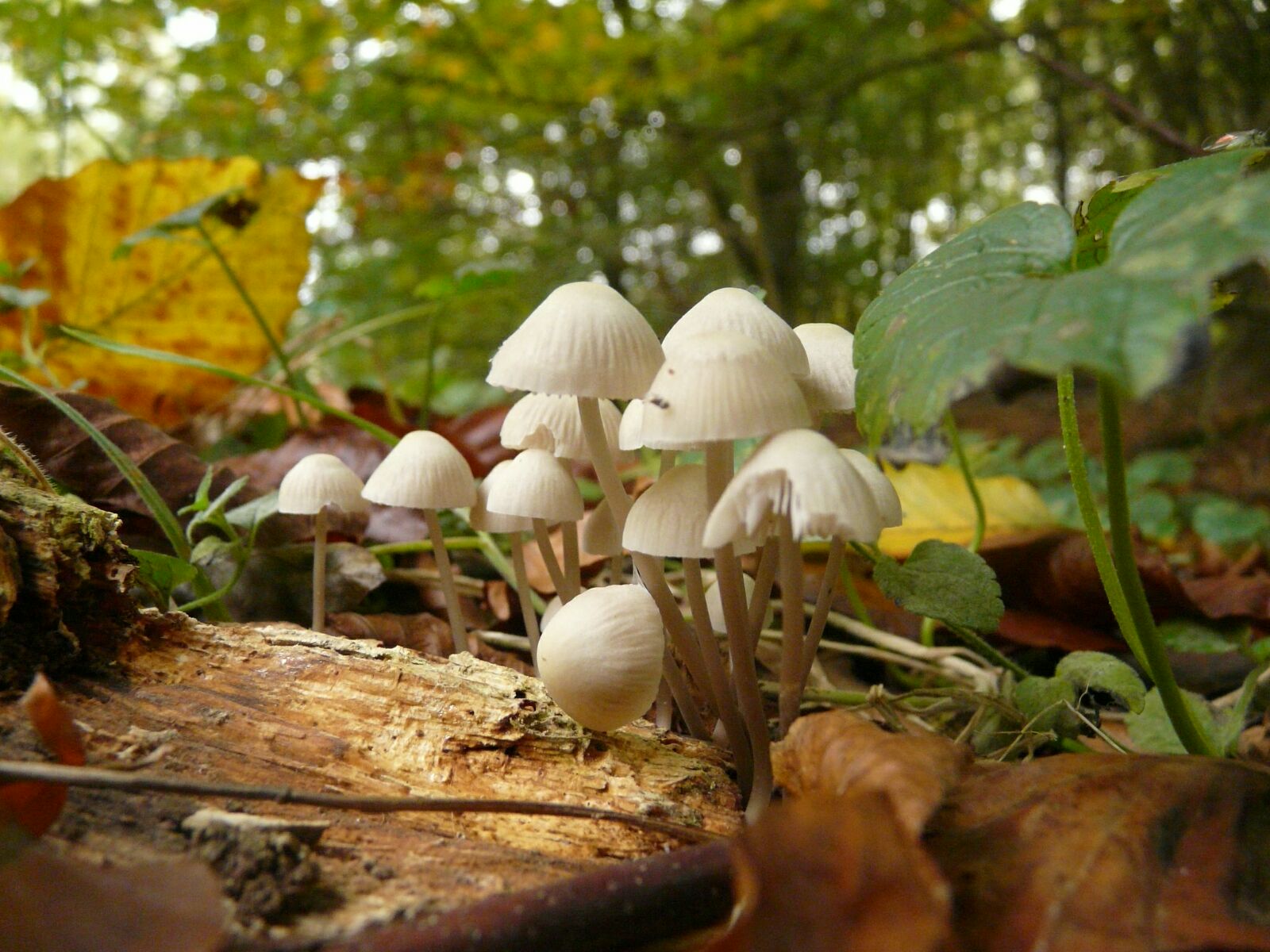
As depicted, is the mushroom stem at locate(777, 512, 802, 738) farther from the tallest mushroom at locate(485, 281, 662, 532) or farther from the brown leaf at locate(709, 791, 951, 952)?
the brown leaf at locate(709, 791, 951, 952)

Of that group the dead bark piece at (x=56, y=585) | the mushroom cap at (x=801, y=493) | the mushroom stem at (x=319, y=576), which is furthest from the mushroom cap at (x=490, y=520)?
the mushroom cap at (x=801, y=493)

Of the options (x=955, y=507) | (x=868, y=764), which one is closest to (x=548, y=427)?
(x=868, y=764)

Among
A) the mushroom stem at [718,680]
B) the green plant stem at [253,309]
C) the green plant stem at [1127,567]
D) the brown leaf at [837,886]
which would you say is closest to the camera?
the brown leaf at [837,886]

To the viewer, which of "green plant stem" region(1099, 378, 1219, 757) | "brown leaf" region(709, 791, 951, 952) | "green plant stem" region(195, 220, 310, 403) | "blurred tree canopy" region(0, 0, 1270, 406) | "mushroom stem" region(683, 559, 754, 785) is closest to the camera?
"brown leaf" region(709, 791, 951, 952)

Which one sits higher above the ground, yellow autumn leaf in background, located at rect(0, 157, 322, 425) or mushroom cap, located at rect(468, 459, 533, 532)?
yellow autumn leaf in background, located at rect(0, 157, 322, 425)

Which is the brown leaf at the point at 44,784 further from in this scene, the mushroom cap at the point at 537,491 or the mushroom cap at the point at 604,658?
the mushroom cap at the point at 537,491

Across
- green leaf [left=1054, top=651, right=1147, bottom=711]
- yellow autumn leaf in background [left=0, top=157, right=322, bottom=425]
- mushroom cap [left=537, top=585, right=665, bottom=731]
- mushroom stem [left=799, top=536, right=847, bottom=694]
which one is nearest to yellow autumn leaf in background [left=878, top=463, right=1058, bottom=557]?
green leaf [left=1054, top=651, right=1147, bottom=711]

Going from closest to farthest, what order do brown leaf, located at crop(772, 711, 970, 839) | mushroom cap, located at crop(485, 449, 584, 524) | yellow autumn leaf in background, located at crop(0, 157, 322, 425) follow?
1. brown leaf, located at crop(772, 711, 970, 839)
2. mushroom cap, located at crop(485, 449, 584, 524)
3. yellow autumn leaf in background, located at crop(0, 157, 322, 425)
